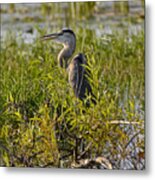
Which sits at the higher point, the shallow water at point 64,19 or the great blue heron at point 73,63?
the shallow water at point 64,19

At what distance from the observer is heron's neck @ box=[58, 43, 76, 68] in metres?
2.39

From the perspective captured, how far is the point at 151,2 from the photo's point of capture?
7.63 ft

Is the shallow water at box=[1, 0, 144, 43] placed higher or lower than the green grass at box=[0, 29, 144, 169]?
higher

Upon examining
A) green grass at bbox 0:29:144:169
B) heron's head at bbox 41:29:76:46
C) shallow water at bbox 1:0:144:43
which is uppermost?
shallow water at bbox 1:0:144:43

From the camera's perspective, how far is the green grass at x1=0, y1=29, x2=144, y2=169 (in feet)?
7.66

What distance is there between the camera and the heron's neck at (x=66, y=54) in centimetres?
239

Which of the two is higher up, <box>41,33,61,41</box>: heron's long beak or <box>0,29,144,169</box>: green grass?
<box>41,33,61,41</box>: heron's long beak

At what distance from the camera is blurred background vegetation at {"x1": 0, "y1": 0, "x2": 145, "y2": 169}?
7.65 ft

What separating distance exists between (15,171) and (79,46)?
0.58 meters

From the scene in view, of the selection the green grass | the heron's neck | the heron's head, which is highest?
the heron's head

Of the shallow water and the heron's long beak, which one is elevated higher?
the shallow water

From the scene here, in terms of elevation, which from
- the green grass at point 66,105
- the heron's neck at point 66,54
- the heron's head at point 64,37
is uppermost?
the heron's head at point 64,37

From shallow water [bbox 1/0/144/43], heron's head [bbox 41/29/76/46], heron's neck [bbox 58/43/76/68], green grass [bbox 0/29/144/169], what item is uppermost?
shallow water [bbox 1/0/144/43]

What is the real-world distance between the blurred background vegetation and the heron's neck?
2 centimetres
